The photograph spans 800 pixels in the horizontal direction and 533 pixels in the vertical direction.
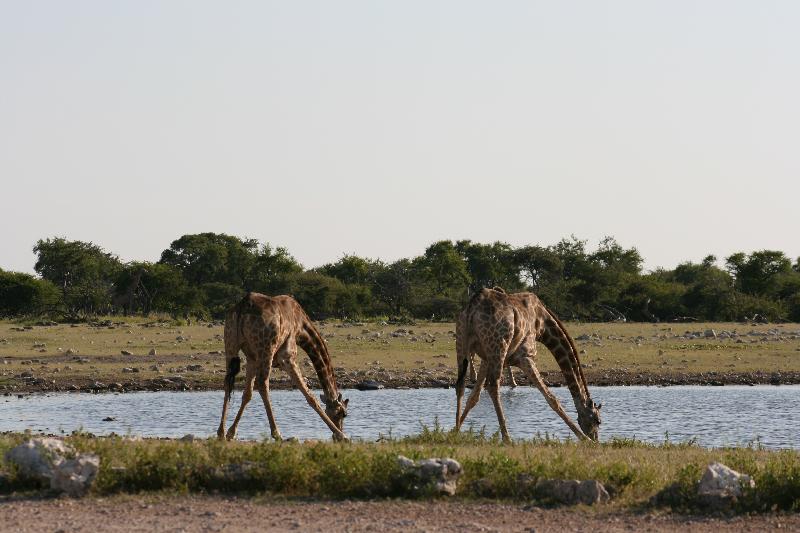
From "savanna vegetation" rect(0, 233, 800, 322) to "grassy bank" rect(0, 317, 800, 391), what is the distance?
16.4m

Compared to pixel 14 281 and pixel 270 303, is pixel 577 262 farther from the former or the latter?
pixel 270 303

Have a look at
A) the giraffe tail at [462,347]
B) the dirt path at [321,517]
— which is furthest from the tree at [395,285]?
the dirt path at [321,517]

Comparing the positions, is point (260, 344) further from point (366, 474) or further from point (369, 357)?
point (369, 357)

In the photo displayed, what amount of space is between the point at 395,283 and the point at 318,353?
2423 inches

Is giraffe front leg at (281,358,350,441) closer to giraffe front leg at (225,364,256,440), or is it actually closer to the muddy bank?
giraffe front leg at (225,364,256,440)

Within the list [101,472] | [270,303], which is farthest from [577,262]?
[101,472]

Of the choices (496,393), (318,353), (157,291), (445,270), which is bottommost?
(496,393)

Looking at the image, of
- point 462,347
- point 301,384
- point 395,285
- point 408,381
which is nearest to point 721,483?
point 462,347

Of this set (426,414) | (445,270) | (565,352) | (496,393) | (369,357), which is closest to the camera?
(496,393)

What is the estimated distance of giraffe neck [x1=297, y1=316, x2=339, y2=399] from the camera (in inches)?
714

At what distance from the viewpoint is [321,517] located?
10898 millimetres

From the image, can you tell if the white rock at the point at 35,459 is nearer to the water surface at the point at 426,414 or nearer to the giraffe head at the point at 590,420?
the water surface at the point at 426,414

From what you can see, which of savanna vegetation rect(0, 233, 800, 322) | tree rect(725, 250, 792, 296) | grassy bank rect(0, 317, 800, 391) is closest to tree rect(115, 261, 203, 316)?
savanna vegetation rect(0, 233, 800, 322)

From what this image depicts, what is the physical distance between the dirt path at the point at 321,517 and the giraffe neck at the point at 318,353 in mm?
6623
